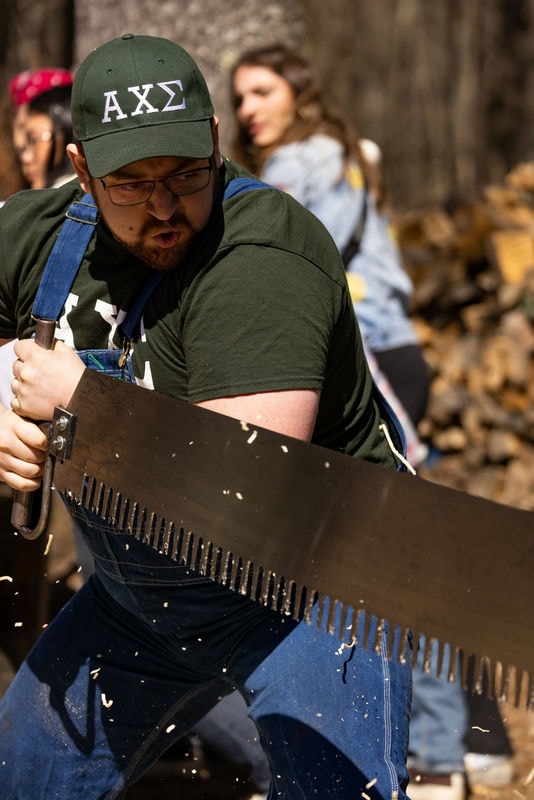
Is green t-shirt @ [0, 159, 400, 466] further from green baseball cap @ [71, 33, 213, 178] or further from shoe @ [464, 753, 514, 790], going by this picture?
shoe @ [464, 753, 514, 790]

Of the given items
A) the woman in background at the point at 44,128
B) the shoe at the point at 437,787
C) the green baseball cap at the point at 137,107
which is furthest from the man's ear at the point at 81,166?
the shoe at the point at 437,787

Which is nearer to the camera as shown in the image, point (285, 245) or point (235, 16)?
point (285, 245)

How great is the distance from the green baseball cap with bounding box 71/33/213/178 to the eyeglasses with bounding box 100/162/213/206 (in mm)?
65

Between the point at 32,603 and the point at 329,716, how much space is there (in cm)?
267

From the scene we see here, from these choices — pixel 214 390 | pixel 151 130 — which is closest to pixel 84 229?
pixel 151 130

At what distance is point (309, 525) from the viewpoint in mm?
2508

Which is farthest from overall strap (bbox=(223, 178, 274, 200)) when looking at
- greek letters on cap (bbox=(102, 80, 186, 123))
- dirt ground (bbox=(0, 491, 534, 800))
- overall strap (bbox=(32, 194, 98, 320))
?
dirt ground (bbox=(0, 491, 534, 800))

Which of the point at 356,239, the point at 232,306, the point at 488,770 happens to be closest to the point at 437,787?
the point at 488,770

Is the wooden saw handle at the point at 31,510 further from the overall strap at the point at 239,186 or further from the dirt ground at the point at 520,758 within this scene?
the dirt ground at the point at 520,758

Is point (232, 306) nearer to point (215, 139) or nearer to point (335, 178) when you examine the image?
point (215, 139)

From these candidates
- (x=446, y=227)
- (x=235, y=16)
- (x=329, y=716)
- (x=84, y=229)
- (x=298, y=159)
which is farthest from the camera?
(x=446, y=227)

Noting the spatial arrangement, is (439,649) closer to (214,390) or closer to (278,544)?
(278,544)

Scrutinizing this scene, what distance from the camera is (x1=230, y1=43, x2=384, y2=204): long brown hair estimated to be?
505cm

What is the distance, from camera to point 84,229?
113 inches
